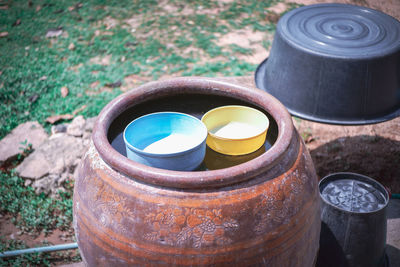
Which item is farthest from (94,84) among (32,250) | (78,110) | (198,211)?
(198,211)

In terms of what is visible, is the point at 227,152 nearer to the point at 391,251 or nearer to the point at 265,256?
the point at 265,256

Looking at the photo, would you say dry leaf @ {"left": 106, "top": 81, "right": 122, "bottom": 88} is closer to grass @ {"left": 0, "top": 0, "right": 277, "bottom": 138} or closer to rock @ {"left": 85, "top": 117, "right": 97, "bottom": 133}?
grass @ {"left": 0, "top": 0, "right": 277, "bottom": 138}

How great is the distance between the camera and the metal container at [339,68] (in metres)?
2.21

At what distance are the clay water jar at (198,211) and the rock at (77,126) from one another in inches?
86.2

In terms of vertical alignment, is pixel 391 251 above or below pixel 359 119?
below

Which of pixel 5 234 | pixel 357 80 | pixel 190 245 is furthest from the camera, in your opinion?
pixel 5 234

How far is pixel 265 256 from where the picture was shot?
145 centimetres

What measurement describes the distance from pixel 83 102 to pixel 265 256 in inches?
131

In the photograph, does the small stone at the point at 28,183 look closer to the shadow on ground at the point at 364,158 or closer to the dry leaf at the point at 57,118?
the dry leaf at the point at 57,118

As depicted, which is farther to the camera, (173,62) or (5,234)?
(173,62)

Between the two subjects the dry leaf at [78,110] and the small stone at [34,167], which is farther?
the dry leaf at [78,110]

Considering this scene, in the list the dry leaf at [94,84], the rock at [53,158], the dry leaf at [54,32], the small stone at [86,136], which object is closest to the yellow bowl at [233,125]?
the rock at [53,158]

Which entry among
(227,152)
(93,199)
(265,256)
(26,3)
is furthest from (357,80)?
(26,3)

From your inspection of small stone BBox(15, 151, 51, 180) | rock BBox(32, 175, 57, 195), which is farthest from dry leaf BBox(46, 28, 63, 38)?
rock BBox(32, 175, 57, 195)
